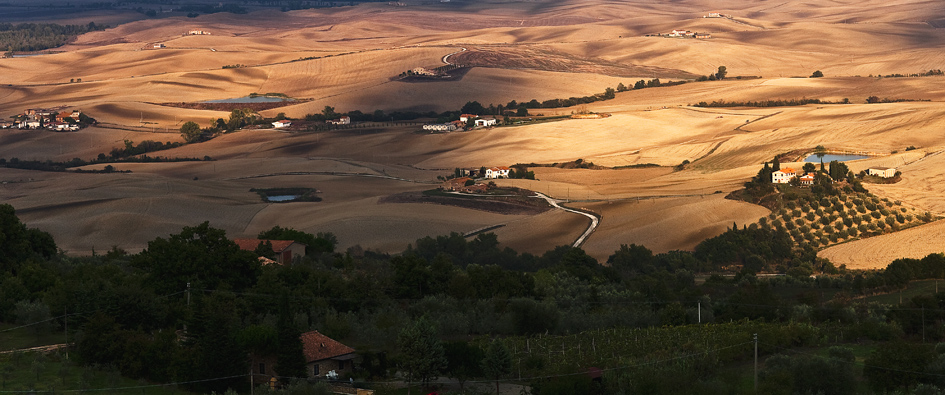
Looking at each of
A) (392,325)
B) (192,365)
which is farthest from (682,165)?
(192,365)

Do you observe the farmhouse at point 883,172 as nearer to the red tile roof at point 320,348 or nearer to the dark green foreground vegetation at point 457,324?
the dark green foreground vegetation at point 457,324

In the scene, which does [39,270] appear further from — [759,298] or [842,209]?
[842,209]

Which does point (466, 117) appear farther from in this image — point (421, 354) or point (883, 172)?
point (421, 354)

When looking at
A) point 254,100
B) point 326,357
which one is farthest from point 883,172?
point 254,100

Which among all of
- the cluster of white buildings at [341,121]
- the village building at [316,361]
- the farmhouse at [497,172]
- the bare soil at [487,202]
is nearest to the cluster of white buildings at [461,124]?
the cluster of white buildings at [341,121]

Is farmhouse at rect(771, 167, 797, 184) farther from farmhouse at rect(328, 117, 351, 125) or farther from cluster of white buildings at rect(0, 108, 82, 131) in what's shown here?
cluster of white buildings at rect(0, 108, 82, 131)

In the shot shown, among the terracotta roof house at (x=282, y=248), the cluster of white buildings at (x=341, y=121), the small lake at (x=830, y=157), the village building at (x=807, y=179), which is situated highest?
Answer: the village building at (x=807, y=179)

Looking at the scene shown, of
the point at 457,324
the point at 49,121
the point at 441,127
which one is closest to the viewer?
the point at 457,324
